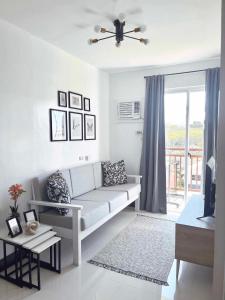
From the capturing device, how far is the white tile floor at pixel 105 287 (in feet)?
6.64

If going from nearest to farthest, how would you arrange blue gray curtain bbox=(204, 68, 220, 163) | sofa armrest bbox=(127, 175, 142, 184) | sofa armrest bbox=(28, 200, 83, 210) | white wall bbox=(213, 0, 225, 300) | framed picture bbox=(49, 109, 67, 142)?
white wall bbox=(213, 0, 225, 300) < sofa armrest bbox=(28, 200, 83, 210) < framed picture bbox=(49, 109, 67, 142) < blue gray curtain bbox=(204, 68, 220, 163) < sofa armrest bbox=(127, 175, 142, 184)

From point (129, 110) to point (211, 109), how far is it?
1.51 metres

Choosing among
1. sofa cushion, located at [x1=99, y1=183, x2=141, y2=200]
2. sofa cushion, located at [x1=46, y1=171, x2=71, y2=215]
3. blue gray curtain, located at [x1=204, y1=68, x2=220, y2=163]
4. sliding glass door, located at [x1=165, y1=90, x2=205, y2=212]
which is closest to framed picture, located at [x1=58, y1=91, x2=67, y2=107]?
sofa cushion, located at [x1=46, y1=171, x2=71, y2=215]

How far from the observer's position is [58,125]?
3.32 m

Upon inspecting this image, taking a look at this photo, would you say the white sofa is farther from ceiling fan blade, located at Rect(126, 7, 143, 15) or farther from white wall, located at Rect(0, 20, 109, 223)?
ceiling fan blade, located at Rect(126, 7, 143, 15)

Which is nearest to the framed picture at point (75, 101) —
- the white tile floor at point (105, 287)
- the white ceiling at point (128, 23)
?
the white ceiling at point (128, 23)

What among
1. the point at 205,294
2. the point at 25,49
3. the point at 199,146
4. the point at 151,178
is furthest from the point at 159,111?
the point at 205,294

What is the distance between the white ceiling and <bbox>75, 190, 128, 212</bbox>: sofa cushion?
6.92 ft

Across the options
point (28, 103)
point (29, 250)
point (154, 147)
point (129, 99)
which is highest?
point (129, 99)

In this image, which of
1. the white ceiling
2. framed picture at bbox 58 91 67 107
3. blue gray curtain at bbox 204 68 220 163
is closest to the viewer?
the white ceiling

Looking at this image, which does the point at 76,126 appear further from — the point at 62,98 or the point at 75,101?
the point at 62,98

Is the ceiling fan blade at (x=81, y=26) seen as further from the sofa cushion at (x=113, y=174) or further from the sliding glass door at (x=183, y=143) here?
the sofa cushion at (x=113, y=174)

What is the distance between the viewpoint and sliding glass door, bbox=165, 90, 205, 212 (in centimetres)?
407

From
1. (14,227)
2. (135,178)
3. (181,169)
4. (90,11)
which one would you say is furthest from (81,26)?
(181,169)
